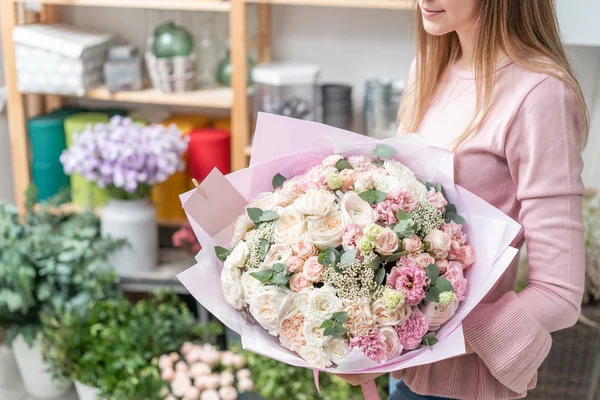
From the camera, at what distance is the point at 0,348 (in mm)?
2922

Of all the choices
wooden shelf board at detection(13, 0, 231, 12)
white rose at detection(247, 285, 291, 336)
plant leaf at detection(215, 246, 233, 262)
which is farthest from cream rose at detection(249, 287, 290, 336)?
wooden shelf board at detection(13, 0, 231, 12)

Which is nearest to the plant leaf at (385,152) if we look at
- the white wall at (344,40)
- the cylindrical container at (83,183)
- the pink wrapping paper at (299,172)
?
the pink wrapping paper at (299,172)

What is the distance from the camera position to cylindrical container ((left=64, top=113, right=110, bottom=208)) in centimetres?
272

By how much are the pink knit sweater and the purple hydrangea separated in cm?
152

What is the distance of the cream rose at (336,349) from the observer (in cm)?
102

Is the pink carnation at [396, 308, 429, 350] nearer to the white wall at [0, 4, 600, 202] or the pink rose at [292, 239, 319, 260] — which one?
the pink rose at [292, 239, 319, 260]

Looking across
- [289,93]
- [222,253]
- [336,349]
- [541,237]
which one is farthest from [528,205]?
[289,93]

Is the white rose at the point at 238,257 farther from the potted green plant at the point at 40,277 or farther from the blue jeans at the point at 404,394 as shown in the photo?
the potted green plant at the point at 40,277

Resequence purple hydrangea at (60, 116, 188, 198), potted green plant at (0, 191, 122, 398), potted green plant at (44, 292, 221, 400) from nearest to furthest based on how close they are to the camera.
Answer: potted green plant at (44, 292, 221, 400), potted green plant at (0, 191, 122, 398), purple hydrangea at (60, 116, 188, 198)

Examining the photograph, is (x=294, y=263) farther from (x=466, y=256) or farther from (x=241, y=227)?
(x=466, y=256)

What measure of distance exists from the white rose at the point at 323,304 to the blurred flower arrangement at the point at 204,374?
47.6 inches

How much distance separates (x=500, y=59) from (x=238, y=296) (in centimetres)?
58

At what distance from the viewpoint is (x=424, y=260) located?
1.04 m

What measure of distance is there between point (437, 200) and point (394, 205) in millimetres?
76
